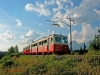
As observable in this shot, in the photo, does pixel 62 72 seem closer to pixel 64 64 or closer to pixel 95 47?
pixel 64 64

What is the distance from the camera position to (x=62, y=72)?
10836 millimetres

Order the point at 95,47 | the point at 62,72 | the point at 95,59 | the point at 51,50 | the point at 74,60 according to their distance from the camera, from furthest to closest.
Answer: the point at 95,47 → the point at 51,50 → the point at 74,60 → the point at 95,59 → the point at 62,72

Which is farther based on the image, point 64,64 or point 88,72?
point 64,64

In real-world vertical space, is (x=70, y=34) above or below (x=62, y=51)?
above

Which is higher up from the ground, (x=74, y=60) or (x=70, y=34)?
(x=70, y=34)

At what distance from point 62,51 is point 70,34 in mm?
6566

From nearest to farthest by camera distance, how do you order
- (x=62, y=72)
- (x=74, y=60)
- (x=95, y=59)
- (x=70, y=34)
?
(x=62, y=72) < (x=95, y=59) < (x=74, y=60) < (x=70, y=34)

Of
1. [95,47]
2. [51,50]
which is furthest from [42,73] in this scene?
[95,47]

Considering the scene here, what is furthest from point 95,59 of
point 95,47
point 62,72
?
point 95,47

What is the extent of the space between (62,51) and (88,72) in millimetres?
17525

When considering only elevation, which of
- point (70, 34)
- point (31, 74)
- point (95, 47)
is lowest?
point (31, 74)

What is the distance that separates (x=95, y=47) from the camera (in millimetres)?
29844

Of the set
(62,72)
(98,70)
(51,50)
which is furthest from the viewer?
(51,50)

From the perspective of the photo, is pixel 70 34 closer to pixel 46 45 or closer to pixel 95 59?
pixel 46 45
